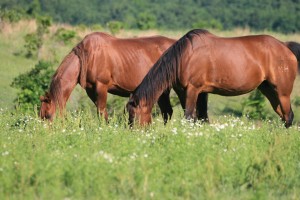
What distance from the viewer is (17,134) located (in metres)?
9.19

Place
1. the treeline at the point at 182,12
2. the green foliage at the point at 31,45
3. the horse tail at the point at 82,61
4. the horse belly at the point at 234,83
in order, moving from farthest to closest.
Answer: the treeline at the point at 182,12 → the green foliage at the point at 31,45 → the horse tail at the point at 82,61 → the horse belly at the point at 234,83

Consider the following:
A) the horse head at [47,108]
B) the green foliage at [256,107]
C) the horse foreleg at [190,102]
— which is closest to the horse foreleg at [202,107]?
the horse foreleg at [190,102]

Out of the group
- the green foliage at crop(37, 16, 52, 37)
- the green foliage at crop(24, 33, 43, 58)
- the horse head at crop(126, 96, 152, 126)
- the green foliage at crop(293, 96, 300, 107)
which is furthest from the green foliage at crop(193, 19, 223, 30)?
the horse head at crop(126, 96, 152, 126)

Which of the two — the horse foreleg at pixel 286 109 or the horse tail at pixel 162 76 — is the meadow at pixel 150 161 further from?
the horse foreleg at pixel 286 109

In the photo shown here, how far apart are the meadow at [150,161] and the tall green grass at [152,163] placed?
0.03 ft

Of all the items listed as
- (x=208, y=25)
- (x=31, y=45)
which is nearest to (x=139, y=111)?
(x=31, y=45)

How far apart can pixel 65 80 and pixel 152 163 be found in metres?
4.82

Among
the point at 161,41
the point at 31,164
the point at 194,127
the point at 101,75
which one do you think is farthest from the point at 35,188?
the point at 161,41

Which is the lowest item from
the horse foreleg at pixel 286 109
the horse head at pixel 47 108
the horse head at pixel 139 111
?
the horse foreleg at pixel 286 109

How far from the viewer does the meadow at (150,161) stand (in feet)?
22.7

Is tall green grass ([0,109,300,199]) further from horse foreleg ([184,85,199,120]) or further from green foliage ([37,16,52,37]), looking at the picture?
green foliage ([37,16,52,37])

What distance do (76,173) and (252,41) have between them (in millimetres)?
5701

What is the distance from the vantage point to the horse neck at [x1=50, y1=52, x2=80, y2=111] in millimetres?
11648

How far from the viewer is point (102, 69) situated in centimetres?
1233
